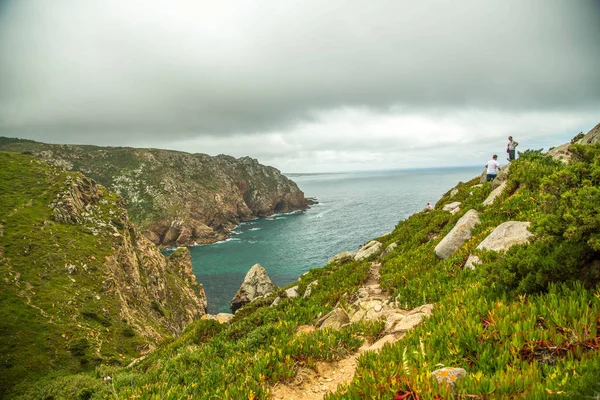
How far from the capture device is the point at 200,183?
151 m

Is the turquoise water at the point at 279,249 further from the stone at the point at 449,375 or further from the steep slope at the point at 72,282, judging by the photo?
the stone at the point at 449,375

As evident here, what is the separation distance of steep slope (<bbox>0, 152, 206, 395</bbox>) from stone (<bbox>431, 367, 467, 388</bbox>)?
3311 centimetres

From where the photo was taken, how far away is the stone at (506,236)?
29.0 feet

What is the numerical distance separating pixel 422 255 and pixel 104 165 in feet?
563

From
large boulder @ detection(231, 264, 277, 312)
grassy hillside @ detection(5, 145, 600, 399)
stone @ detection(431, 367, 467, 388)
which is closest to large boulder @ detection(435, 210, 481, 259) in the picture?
grassy hillside @ detection(5, 145, 600, 399)

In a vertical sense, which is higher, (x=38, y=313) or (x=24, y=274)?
(x=24, y=274)

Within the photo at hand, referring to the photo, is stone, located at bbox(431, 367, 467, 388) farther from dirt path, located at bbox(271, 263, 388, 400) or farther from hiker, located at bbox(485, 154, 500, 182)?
hiker, located at bbox(485, 154, 500, 182)

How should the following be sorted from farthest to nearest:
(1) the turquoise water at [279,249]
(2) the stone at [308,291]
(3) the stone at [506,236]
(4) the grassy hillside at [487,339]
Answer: (1) the turquoise water at [279,249], (2) the stone at [308,291], (3) the stone at [506,236], (4) the grassy hillside at [487,339]

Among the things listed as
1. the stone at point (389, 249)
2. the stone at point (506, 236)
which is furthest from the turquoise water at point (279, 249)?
the stone at point (506, 236)

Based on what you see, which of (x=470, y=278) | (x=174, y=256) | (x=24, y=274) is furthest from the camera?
(x=174, y=256)

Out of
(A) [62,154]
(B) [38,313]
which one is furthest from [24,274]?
(A) [62,154]

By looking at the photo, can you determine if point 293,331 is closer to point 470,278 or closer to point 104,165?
point 470,278

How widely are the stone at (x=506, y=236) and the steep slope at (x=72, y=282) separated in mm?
33400

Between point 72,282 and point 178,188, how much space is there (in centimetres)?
10939
